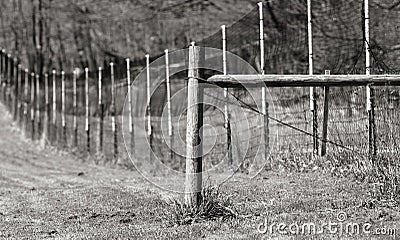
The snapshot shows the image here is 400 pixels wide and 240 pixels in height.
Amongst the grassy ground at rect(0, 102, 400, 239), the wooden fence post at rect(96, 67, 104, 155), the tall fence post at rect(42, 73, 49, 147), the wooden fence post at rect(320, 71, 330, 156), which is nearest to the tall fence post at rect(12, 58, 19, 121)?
the tall fence post at rect(42, 73, 49, 147)

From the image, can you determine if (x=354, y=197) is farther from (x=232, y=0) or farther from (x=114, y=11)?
(x=114, y=11)

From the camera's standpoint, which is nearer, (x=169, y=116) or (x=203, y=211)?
(x=203, y=211)

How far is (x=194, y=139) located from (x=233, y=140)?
504cm

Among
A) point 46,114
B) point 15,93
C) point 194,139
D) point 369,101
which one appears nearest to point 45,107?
point 46,114

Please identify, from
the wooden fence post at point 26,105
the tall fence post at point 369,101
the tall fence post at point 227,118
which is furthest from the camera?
the wooden fence post at point 26,105

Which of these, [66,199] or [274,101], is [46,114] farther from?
[66,199]

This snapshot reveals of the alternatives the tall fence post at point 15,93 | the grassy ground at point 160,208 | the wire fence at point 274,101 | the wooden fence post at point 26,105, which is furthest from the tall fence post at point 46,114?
the grassy ground at point 160,208

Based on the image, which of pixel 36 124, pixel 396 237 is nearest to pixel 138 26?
pixel 36 124

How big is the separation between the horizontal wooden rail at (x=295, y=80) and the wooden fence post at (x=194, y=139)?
19 cm

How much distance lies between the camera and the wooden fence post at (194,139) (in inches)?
331

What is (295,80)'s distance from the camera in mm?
8828

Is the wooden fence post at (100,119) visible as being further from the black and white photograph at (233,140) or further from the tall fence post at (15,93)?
the tall fence post at (15,93)

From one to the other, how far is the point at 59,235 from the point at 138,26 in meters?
23.7

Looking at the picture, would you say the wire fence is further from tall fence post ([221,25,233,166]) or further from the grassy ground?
the grassy ground
